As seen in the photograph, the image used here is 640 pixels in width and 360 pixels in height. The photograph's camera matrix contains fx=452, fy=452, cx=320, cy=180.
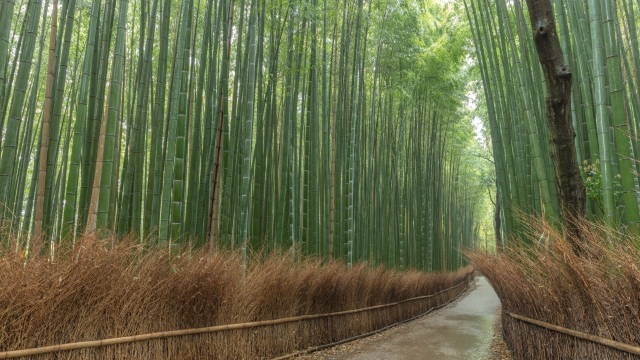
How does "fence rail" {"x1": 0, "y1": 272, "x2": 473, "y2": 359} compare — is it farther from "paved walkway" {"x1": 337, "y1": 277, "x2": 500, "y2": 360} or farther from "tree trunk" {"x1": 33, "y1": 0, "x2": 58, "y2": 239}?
"tree trunk" {"x1": 33, "y1": 0, "x2": 58, "y2": 239}

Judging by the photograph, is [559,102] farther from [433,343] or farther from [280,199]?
[433,343]

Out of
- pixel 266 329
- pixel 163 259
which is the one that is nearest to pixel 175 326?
pixel 163 259

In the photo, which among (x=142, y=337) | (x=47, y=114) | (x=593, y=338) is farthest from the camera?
(x=47, y=114)

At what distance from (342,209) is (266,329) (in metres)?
2.65

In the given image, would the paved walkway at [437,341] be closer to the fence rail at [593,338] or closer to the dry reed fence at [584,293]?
the dry reed fence at [584,293]

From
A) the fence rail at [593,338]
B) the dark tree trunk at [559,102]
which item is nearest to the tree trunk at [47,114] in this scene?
the dark tree trunk at [559,102]

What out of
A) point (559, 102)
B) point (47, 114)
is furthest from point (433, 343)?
point (47, 114)

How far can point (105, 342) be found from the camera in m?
2.30

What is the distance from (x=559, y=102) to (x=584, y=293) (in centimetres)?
119

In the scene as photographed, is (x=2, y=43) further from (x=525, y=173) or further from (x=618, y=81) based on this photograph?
(x=525, y=173)

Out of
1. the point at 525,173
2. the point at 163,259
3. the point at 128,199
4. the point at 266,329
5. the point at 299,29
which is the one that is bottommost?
the point at 266,329

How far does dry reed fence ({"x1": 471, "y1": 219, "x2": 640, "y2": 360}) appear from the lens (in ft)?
6.26

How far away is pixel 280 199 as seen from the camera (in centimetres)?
511

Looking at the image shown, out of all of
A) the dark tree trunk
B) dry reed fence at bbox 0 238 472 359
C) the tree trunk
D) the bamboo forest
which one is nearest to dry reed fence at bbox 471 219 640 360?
the bamboo forest
